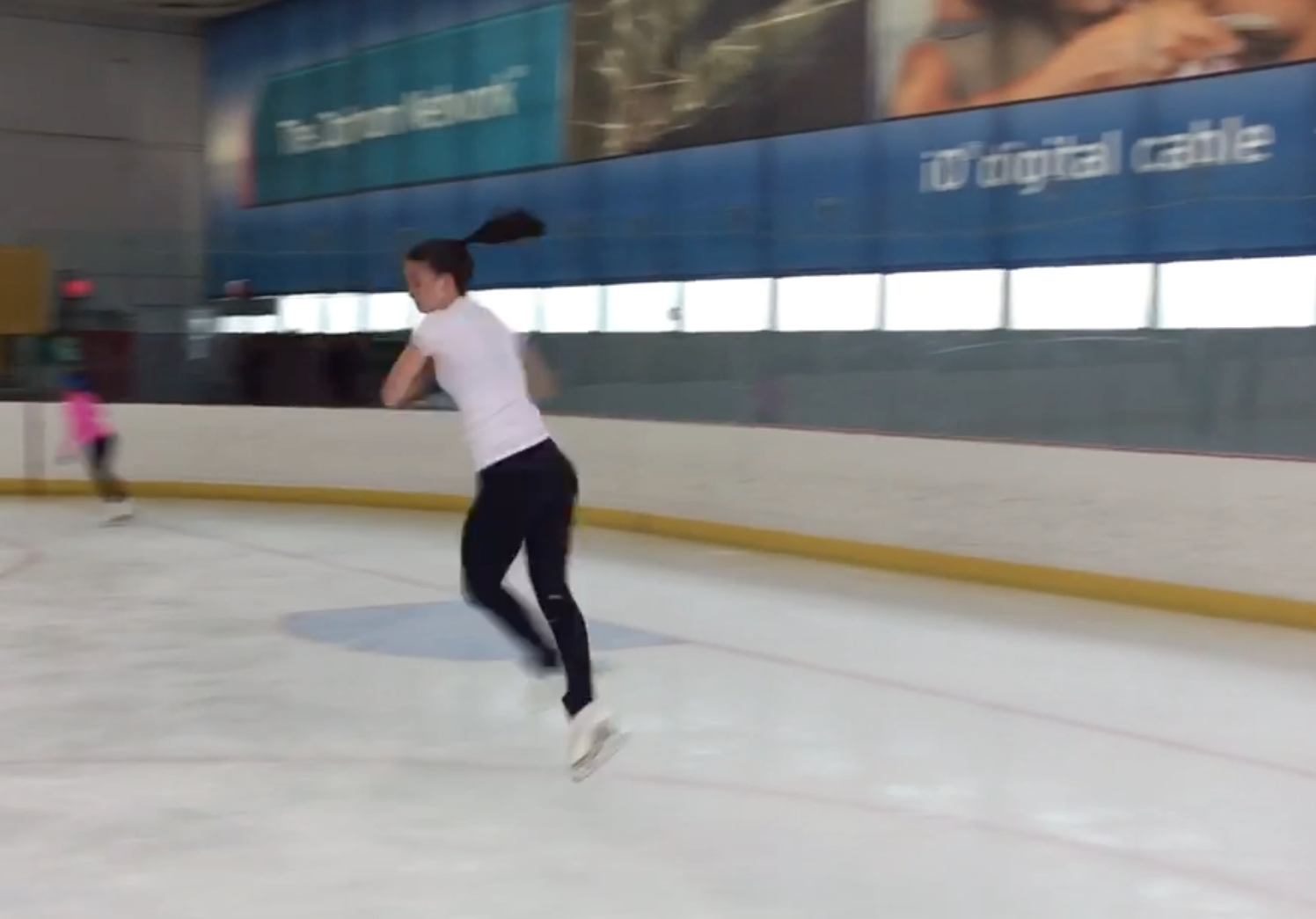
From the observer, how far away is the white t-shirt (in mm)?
3729

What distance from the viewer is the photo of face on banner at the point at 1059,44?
8.64 meters

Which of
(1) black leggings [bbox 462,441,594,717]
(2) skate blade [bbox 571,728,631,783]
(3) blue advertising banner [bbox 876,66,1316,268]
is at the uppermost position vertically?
(3) blue advertising banner [bbox 876,66,1316,268]

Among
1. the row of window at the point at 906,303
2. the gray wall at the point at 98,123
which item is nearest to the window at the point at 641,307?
the row of window at the point at 906,303

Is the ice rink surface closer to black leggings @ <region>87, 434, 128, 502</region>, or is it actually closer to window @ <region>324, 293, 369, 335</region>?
black leggings @ <region>87, 434, 128, 502</region>

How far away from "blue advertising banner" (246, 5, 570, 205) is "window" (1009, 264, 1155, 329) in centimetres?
638

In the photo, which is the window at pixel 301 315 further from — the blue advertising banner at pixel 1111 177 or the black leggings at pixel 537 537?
the black leggings at pixel 537 537

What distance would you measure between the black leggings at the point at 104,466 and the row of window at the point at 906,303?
72.2 inches

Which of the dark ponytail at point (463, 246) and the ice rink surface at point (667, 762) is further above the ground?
the dark ponytail at point (463, 246)

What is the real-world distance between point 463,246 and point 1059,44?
6855 mm

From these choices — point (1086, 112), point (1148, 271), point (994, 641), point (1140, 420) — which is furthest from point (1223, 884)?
point (1086, 112)

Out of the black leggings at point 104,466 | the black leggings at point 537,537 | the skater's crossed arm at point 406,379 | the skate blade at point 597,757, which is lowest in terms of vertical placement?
the skate blade at point 597,757

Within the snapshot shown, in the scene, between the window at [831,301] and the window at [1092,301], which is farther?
the window at [831,301]

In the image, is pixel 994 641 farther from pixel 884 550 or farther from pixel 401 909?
pixel 401 909

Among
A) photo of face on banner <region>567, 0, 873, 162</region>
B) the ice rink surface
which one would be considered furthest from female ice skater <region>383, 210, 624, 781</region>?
photo of face on banner <region>567, 0, 873, 162</region>
